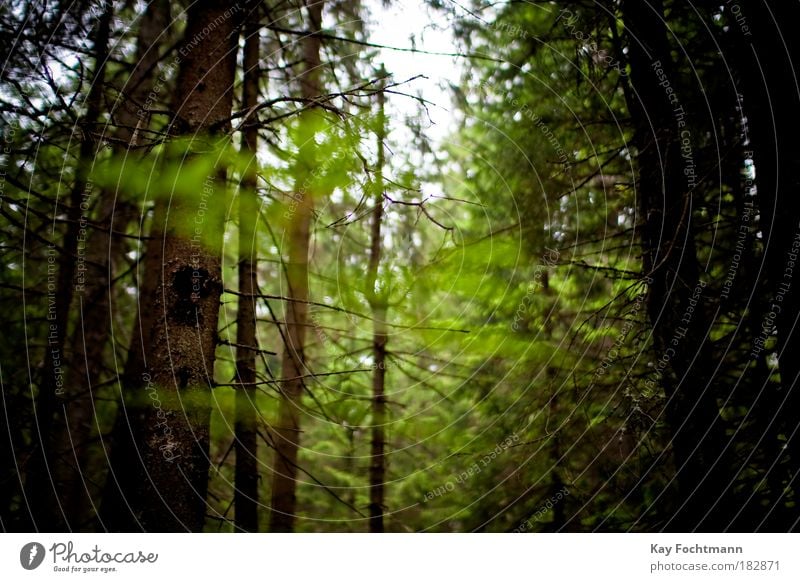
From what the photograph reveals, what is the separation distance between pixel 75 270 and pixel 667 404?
606 centimetres

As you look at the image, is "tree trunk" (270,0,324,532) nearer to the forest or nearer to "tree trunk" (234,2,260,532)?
the forest

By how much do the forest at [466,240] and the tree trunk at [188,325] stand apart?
16 mm

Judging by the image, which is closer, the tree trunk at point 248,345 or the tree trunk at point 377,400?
the tree trunk at point 248,345

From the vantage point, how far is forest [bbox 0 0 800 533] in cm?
304

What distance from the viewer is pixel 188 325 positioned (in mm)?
2879

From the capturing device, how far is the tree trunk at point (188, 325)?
280cm

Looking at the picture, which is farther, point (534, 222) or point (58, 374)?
point (534, 222)

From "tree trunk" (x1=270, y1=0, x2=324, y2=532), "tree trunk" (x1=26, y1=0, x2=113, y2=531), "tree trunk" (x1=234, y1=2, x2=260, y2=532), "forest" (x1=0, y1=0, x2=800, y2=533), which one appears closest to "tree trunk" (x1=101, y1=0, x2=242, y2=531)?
"forest" (x1=0, y1=0, x2=800, y2=533)

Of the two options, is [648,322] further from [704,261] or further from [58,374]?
[58,374]

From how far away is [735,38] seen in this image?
3410 mm

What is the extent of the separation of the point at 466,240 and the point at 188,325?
3.24 m

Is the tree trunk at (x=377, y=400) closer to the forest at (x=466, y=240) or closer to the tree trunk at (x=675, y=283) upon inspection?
the forest at (x=466, y=240)

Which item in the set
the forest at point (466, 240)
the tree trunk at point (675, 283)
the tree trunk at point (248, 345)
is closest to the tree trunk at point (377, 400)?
the forest at point (466, 240)
